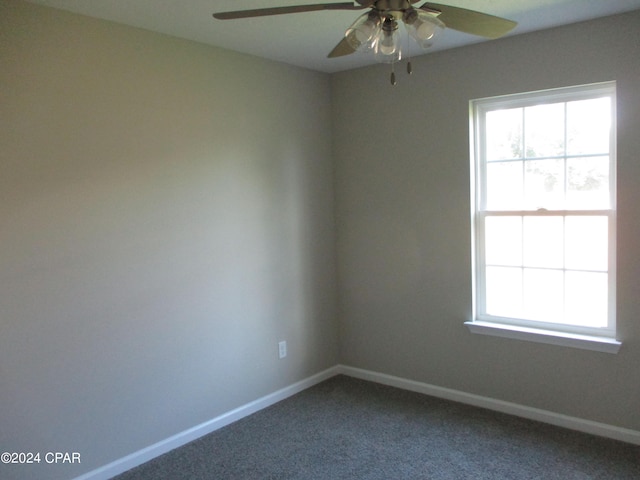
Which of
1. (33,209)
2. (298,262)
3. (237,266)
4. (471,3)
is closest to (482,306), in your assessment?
(298,262)

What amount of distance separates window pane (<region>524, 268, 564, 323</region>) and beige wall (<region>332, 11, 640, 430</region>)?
0.67 feet

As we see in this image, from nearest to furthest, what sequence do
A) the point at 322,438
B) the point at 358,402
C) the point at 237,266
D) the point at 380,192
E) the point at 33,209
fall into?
the point at 33,209 < the point at 322,438 < the point at 237,266 < the point at 358,402 < the point at 380,192

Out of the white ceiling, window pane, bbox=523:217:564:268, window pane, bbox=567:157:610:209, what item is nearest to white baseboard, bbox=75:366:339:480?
window pane, bbox=523:217:564:268

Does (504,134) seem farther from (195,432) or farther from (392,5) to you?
(195,432)

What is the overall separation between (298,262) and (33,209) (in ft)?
6.04

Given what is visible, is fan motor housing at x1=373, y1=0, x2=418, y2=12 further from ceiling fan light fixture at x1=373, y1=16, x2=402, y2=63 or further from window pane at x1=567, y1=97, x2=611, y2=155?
window pane at x1=567, y1=97, x2=611, y2=155

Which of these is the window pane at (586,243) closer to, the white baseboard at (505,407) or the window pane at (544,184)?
the window pane at (544,184)

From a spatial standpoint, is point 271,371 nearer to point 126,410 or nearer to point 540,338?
point 126,410

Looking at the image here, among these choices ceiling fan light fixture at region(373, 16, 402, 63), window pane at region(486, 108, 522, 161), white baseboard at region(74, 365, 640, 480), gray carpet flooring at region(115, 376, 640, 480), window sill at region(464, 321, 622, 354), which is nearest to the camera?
ceiling fan light fixture at region(373, 16, 402, 63)

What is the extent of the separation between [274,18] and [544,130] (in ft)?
5.73

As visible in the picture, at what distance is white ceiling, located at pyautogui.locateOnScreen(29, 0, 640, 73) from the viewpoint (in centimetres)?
244

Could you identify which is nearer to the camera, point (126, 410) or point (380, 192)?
point (126, 410)

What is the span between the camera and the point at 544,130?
314 cm

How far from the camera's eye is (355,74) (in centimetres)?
385
